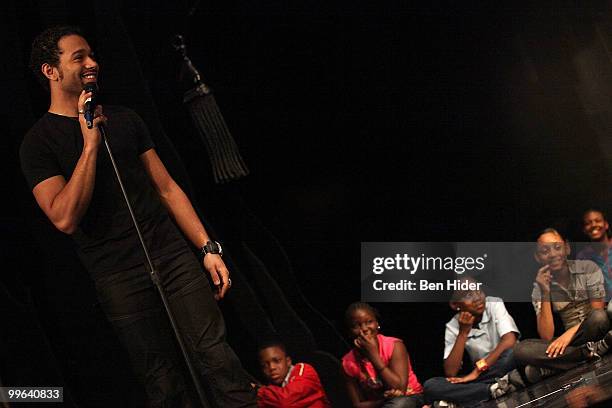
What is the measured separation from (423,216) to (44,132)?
67.4 inches

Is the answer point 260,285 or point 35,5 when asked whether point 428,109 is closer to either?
point 260,285

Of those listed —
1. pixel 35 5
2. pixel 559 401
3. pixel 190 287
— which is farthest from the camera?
pixel 35 5

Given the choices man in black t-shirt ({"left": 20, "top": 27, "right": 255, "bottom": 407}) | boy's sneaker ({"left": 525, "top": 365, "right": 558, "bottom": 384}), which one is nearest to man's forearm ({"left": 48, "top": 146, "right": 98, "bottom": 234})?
man in black t-shirt ({"left": 20, "top": 27, "right": 255, "bottom": 407})

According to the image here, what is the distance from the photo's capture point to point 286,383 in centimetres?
384

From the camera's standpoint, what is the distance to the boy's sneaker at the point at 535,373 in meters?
3.85

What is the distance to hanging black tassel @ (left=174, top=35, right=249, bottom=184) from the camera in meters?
3.81

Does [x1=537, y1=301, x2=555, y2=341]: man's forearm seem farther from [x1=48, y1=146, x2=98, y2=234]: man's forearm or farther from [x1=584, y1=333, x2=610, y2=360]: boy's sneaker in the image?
[x1=48, y1=146, x2=98, y2=234]: man's forearm

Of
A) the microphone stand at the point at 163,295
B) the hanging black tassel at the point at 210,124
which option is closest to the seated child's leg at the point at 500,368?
the hanging black tassel at the point at 210,124

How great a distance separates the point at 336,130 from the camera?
3895mm

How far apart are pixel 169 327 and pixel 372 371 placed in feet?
4.06

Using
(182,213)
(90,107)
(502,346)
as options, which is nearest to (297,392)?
(502,346)

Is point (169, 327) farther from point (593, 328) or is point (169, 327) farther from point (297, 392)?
point (593, 328)

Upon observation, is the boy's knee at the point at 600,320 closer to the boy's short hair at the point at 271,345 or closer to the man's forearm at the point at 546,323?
the man's forearm at the point at 546,323

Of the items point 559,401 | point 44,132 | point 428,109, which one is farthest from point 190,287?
point 428,109
